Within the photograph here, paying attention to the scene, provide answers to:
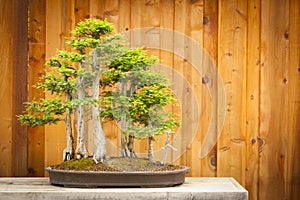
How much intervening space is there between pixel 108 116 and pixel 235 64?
74cm

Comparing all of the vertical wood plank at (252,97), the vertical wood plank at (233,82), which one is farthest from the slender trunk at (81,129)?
the vertical wood plank at (252,97)

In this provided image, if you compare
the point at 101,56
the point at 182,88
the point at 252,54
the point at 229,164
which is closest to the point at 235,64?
Result: the point at 252,54

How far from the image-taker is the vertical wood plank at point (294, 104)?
3.10m

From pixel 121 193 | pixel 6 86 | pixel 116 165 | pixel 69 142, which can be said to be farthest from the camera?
pixel 6 86

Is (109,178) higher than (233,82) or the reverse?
the reverse

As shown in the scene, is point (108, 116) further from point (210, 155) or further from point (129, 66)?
point (210, 155)

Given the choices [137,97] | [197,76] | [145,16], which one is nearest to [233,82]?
[197,76]

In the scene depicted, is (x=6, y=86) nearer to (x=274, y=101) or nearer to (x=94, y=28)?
(x=94, y=28)

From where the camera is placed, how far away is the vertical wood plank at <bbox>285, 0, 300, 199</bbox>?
3.10m

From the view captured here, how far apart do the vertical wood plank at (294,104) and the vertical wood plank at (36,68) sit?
118 cm

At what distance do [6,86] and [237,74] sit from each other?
110cm

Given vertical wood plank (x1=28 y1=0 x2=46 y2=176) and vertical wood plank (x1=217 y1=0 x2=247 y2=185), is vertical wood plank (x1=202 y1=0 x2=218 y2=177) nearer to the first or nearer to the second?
vertical wood plank (x1=217 y1=0 x2=247 y2=185)

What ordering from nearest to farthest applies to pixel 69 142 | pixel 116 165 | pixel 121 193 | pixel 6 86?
pixel 121 193 → pixel 116 165 → pixel 69 142 → pixel 6 86

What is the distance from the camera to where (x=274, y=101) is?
3.10m
